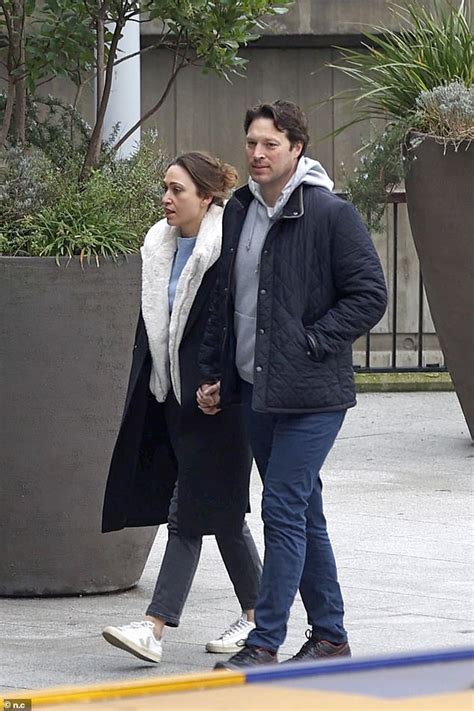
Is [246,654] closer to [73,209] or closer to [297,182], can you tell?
[297,182]

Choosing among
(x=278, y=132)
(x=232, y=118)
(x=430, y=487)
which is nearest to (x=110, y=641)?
(x=278, y=132)

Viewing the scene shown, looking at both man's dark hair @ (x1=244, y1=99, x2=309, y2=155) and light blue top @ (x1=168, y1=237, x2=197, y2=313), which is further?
light blue top @ (x1=168, y1=237, x2=197, y2=313)

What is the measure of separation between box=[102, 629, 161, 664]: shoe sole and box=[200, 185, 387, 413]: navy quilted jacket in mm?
886

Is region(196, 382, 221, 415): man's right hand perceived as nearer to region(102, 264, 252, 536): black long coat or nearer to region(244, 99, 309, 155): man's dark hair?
region(102, 264, 252, 536): black long coat

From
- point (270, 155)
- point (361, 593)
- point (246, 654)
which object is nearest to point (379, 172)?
point (361, 593)

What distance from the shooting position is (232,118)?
46.8 feet

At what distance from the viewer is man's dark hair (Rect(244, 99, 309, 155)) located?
4906 millimetres

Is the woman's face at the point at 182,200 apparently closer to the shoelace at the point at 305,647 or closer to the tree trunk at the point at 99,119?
the tree trunk at the point at 99,119

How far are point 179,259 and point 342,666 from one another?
11.1 feet

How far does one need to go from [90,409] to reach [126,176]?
105cm

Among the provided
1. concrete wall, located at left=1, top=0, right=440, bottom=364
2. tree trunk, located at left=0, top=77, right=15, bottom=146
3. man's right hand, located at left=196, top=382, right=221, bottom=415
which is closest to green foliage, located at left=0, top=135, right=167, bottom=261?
tree trunk, located at left=0, top=77, right=15, bottom=146

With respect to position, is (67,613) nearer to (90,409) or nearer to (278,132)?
(90,409)

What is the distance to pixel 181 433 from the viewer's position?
5.26 meters

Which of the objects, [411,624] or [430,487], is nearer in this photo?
[411,624]
